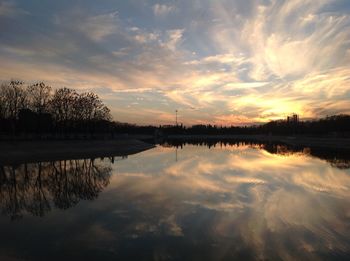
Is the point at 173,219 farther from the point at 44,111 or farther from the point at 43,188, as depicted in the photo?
the point at 44,111

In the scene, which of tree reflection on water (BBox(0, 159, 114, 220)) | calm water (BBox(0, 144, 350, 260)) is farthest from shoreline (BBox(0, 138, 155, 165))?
calm water (BBox(0, 144, 350, 260))

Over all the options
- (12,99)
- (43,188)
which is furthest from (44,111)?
(43,188)

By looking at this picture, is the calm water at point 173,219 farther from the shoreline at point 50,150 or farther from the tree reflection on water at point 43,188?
the shoreline at point 50,150

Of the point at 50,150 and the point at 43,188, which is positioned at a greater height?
the point at 50,150

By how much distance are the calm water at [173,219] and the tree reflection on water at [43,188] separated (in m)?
0.07

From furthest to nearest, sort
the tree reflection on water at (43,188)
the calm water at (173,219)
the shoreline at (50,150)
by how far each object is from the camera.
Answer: the shoreline at (50,150)
the tree reflection on water at (43,188)
the calm water at (173,219)

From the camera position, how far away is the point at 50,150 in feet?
183

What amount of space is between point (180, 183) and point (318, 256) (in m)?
18.1

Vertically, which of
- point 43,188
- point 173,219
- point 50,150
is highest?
point 50,150

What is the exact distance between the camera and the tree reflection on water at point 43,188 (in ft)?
63.6

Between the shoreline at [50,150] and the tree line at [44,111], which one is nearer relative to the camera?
the shoreline at [50,150]

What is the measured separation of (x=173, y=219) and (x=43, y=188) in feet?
44.5

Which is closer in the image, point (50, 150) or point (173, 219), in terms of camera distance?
point (173, 219)

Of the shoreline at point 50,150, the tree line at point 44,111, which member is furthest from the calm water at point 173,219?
the tree line at point 44,111
